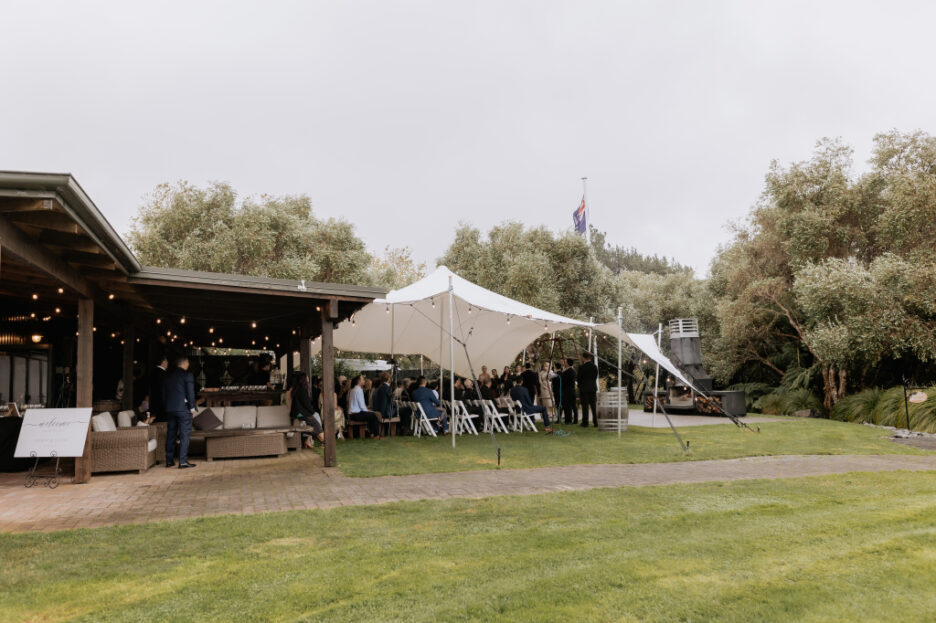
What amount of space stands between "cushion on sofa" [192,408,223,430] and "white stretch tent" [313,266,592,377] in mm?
3206

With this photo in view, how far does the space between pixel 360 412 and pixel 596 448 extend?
445cm

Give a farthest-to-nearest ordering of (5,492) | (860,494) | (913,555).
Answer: (5,492), (860,494), (913,555)

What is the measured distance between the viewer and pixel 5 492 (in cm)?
625

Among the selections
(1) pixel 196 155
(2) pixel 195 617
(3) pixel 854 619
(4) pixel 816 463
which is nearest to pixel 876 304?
(4) pixel 816 463

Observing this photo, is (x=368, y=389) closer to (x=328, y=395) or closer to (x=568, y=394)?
(x=328, y=395)

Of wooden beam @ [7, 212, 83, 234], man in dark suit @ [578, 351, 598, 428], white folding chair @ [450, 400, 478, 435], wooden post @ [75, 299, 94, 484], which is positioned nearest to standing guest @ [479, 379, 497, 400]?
white folding chair @ [450, 400, 478, 435]

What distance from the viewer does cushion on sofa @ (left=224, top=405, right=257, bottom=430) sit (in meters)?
9.35

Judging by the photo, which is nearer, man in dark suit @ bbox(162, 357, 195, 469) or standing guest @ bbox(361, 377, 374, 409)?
man in dark suit @ bbox(162, 357, 195, 469)

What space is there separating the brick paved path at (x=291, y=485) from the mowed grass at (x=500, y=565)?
600 millimetres

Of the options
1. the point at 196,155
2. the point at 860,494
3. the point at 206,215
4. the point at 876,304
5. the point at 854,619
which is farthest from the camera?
the point at 196,155

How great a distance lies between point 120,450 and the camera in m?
7.30

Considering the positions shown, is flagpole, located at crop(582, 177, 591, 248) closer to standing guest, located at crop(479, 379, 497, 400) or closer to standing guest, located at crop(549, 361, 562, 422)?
standing guest, located at crop(549, 361, 562, 422)

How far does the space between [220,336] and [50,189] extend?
12.6 metres

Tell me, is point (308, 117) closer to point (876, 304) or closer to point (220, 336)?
point (220, 336)
